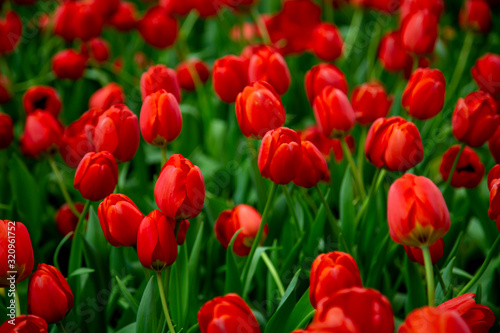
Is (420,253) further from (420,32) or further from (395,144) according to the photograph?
(420,32)

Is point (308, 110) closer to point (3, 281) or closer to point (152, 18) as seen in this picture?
point (152, 18)

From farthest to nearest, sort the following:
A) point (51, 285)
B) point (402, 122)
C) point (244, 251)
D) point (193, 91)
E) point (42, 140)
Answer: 1. point (193, 91)
2. point (42, 140)
3. point (244, 251)
4. point (402, 122)
5. point (51, 285)

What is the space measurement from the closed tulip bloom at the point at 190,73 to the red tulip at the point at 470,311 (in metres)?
0.94

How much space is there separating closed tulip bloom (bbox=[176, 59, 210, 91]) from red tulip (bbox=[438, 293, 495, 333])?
939 mm

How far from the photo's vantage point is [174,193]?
609 mm

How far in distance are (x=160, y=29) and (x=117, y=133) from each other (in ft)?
2.41

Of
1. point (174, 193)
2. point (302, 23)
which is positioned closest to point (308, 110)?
point (302, 23)

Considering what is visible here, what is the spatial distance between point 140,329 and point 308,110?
3.01ft

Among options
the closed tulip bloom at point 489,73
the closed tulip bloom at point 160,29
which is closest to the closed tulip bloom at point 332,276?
the closed tulip bloom at point 489,73

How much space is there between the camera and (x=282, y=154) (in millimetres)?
644

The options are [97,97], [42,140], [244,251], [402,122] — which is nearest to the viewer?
[402,122]

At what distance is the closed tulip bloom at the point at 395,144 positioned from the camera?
2.33 ft

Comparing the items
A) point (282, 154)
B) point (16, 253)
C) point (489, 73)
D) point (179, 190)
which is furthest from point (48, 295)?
point (489, 73)

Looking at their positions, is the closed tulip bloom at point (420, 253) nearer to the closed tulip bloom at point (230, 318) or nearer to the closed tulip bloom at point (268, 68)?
the closed tulip bloom at point (230, 318)
